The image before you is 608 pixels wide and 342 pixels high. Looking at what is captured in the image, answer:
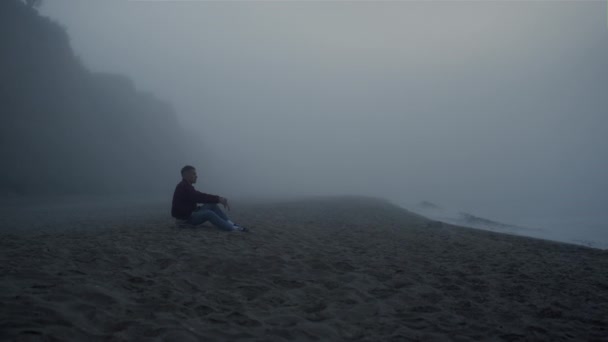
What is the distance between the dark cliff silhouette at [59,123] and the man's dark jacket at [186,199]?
2930cm

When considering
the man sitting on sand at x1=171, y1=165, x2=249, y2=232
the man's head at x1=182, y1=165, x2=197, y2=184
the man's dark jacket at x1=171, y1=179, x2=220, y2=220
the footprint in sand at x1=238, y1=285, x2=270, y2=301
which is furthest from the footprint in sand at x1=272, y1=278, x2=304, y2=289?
the man's head at x1=182, y1=165, x2=197, y2=184

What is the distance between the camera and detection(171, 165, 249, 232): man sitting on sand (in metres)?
8.91

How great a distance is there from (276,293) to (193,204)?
4.79m

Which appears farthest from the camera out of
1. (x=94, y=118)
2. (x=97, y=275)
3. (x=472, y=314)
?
(x=94, y=118)

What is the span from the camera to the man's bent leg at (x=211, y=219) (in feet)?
30.2

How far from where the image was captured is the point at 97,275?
5.12 m

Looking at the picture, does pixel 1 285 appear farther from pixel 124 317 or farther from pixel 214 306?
pixel 214 306

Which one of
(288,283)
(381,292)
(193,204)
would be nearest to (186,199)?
(193,204)

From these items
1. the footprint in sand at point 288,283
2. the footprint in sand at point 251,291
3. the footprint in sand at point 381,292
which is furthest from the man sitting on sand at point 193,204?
the footprint in sand at point 381,292

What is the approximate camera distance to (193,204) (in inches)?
361

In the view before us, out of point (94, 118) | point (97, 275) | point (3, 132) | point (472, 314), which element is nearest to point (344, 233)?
point (472, 314)

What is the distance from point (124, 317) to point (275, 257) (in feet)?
11.0

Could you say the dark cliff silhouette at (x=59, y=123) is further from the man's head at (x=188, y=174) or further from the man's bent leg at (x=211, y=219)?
the man's head at (x=188, y=174)

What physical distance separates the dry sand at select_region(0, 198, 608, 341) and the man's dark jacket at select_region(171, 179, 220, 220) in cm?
93
